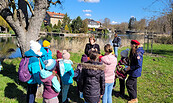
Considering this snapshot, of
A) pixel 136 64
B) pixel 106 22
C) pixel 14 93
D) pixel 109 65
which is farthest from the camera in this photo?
pixel 106 22

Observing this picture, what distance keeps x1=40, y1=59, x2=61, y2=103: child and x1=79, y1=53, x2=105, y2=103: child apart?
0.57 metres

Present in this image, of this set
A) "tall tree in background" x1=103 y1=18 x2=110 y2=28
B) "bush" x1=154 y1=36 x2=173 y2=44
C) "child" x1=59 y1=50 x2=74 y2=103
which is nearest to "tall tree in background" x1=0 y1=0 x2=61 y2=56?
"child" x1=59 y1=50 x2=74 y2=103

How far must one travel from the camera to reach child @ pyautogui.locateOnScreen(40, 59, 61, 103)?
2.41 m

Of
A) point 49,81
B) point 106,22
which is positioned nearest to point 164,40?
point 49,81

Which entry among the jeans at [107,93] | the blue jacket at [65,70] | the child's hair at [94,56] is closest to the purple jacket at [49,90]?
the blue jacket at [65,70]

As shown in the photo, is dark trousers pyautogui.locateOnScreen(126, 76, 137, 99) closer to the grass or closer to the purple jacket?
the grass

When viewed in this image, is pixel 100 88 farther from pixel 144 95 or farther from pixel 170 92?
pixel 170 92

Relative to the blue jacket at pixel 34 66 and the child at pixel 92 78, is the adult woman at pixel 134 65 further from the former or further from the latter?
the blue jacket at pixel 34 66

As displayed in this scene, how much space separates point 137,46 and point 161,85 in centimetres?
249

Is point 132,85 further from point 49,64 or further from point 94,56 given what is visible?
point 49,64

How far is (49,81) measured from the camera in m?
2.44

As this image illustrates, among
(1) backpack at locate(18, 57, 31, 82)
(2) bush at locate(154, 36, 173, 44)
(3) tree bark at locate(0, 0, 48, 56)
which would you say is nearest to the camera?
(1) backpack at locate(18, 57, 31, 82)

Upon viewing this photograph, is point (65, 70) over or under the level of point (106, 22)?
under

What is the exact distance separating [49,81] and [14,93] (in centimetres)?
218
